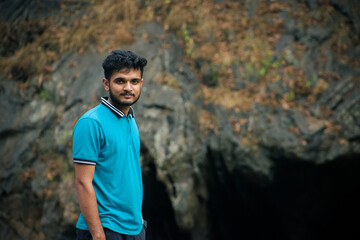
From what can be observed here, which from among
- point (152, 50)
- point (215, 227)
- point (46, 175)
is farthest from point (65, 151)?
point (215, 227)

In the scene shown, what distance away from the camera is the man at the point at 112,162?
2271mm

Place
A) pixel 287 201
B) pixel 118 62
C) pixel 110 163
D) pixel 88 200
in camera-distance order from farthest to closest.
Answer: pixel 287 201 < pixel 118 62 < pixel 110 163 < pixel 88 200

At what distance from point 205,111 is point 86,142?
12.5 ft

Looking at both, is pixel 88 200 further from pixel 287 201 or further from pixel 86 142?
pixel 287 201

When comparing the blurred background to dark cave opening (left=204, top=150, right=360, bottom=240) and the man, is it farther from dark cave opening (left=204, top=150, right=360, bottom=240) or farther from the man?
the man

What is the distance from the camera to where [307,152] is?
5.29m

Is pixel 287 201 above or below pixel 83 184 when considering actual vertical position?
below

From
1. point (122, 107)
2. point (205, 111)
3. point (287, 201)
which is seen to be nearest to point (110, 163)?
point (122, 107)

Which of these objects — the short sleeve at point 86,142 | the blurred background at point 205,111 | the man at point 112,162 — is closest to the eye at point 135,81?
the man at point 112,162

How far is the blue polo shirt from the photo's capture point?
2.29 meters

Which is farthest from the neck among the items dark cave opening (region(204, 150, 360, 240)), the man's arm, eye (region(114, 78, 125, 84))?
dark cave opening (region(204, 150, 360, 240))

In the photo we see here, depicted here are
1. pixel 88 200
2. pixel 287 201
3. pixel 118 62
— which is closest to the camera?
pixel 88 200

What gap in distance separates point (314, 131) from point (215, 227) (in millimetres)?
2351

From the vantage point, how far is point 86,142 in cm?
228
